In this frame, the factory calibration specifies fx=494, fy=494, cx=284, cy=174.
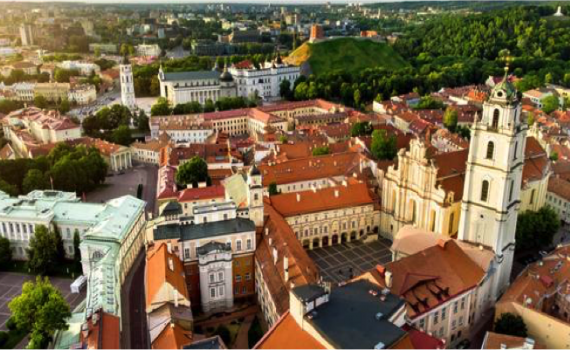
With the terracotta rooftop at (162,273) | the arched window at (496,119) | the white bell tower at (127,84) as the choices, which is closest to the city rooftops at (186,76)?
the white bell tower at (127,84)

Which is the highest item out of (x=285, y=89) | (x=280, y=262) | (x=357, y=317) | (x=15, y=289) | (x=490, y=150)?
(x=490, y=150)

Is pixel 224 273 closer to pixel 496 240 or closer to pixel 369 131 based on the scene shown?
pixel 496 240

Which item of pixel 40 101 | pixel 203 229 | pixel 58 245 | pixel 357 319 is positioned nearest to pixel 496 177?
pixel 357 319

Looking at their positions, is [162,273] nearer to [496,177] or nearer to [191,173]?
[496,177]

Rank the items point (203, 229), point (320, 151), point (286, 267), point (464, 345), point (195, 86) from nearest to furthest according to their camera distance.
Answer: point (286, 267) < point (464, 345) < point (203, 229) < point (320, 151) < point (195, 86)

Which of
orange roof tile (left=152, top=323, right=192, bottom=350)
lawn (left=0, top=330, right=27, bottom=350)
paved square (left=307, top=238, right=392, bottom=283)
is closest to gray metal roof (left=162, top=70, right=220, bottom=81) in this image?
paved square (left=307, top=238, right=392, bottom=283)

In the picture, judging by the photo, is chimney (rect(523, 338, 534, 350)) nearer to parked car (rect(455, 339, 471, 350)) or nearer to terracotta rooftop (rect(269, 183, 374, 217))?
parked car (rect(455, 339, 471, 350))

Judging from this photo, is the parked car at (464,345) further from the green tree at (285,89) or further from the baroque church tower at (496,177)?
the green tree at (285,89)
